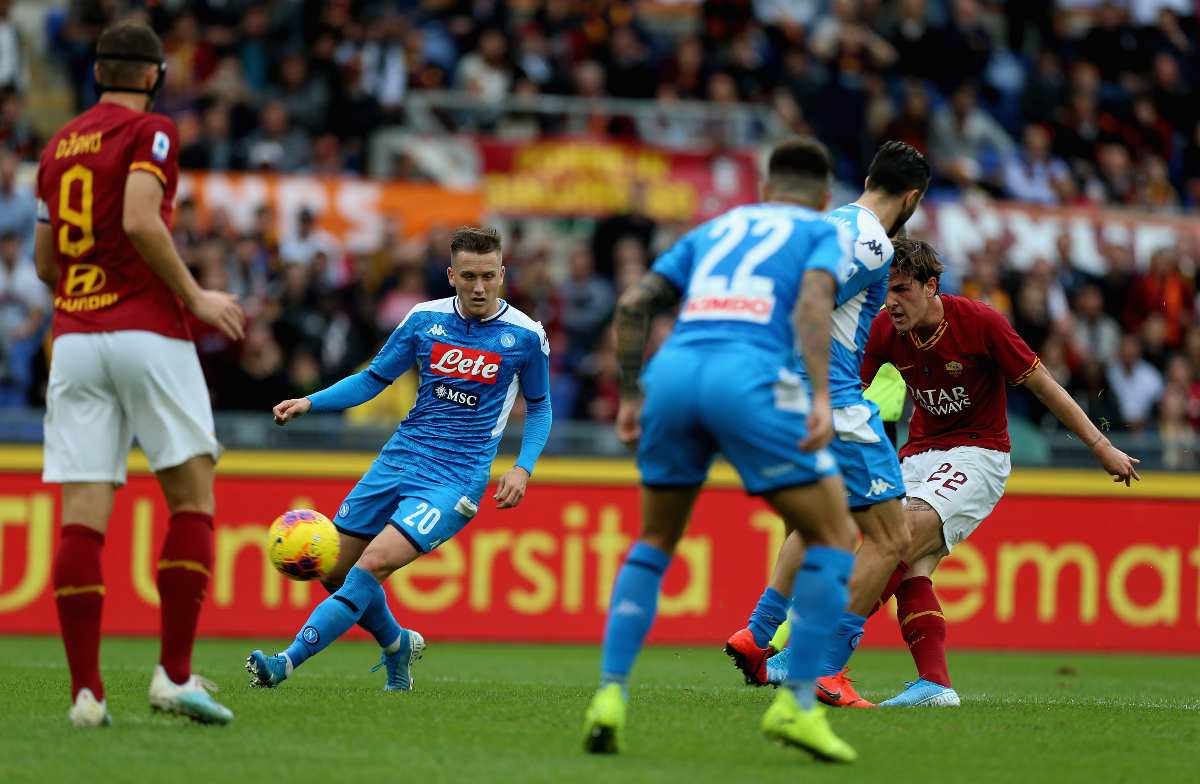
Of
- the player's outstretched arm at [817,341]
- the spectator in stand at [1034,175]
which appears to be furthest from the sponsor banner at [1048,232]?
the player's outstretched arm at [817,341]

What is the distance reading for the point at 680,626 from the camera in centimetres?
1549

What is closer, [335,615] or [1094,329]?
[335,615]

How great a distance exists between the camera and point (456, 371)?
947 cm

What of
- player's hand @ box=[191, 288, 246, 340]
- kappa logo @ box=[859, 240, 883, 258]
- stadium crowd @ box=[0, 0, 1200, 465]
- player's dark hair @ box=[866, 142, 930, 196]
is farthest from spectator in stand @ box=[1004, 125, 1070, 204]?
player's hand @ box=[191, 288, 246, 340]

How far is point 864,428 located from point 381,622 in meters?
2.78

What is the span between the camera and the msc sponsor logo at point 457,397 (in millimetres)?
9484

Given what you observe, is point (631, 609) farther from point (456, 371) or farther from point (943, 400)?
point (943, 400)

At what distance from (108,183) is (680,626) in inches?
372

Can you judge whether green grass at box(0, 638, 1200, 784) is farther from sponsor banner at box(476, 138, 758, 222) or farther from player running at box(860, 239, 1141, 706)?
sponsor banner at box(476, 138, 758, 222)

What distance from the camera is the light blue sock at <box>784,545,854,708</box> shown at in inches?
260

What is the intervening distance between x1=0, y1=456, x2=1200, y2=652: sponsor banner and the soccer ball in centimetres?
608

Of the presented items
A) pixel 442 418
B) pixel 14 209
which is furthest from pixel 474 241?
pixel 14 209

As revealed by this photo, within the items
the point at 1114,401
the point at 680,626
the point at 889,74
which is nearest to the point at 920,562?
the point at 680,626

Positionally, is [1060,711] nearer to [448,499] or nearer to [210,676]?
[448,499]
